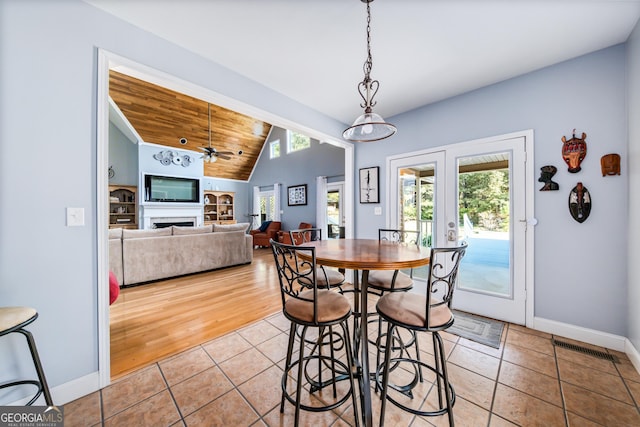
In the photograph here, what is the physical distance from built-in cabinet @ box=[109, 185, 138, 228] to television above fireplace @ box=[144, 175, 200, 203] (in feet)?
1.61

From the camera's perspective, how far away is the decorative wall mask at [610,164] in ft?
6.41

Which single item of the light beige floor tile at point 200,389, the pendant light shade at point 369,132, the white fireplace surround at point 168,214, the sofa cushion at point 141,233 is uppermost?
the pendant light shade at point 369,132

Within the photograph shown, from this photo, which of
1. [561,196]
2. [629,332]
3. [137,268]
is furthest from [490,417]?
[137,268]

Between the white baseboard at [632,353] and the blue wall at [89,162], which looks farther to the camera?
the white baseboard at [632,353]

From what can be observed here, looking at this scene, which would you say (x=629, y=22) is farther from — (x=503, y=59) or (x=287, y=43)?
(x=287, y=43)

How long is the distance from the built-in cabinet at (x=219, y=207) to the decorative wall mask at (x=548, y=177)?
8.59m

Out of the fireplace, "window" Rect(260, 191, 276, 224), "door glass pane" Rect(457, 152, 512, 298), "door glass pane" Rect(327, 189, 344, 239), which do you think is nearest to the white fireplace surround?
the fireplace

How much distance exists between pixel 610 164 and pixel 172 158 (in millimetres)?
8652

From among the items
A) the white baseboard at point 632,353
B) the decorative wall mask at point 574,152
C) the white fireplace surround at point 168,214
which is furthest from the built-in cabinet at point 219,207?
the white baseboard at point 632,353

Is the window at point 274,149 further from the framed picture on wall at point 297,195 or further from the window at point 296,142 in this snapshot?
the framed picture on wall at point 297,195

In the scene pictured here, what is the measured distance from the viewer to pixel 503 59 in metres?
2.20

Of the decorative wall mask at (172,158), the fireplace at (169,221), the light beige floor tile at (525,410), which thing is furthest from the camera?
the decorative wall mask at (172,158)

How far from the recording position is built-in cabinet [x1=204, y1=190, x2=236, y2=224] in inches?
341

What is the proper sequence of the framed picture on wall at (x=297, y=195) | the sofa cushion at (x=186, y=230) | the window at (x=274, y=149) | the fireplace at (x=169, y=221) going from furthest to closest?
1. the window at (x=274, y=149)
2. the framed picture on wall at (x=297, y=195)
3. the fireplace at (x=169, y=221)
4. the sofa cushion at (x=186, y=230)
